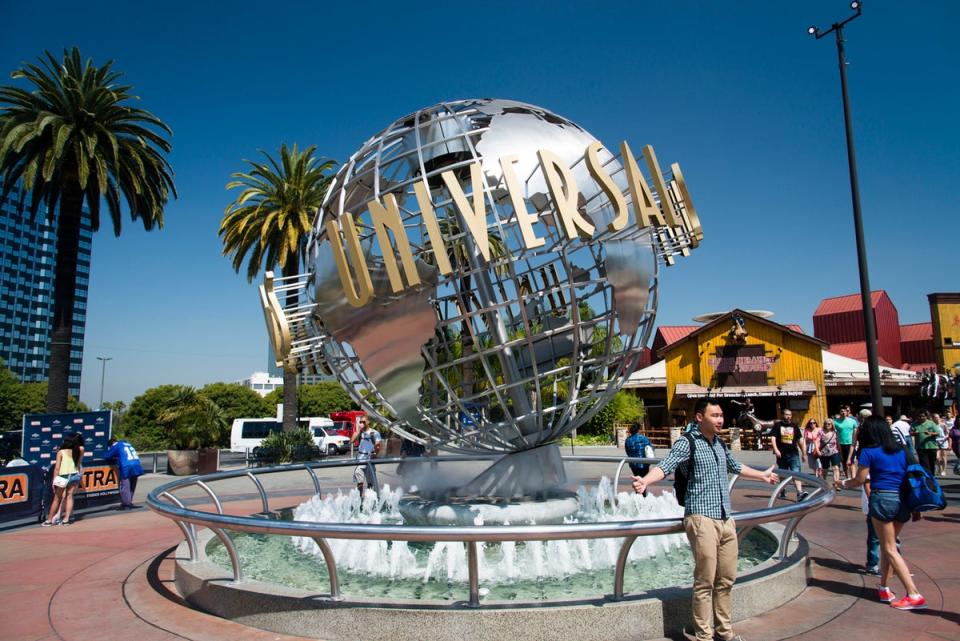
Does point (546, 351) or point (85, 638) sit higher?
point (546, 351)

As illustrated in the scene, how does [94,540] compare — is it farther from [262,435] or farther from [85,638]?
[262,435]

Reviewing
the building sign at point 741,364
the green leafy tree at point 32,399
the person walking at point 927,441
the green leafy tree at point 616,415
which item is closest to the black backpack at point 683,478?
the person walking at point 927,441

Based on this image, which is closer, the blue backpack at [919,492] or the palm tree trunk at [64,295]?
the blue backpack at [919,492]

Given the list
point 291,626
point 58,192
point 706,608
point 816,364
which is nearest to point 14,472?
point 291,626

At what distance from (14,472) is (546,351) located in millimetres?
9057

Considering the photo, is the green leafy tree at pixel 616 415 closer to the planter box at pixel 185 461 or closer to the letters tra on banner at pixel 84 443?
the planter box at pixel 185 461

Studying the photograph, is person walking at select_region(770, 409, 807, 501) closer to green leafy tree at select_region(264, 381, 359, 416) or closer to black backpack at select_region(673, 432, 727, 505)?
black backpack at select_region(673, 432, 727, 505)

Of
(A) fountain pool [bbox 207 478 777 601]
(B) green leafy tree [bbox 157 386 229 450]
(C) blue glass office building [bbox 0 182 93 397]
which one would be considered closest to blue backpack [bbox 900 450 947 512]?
(A) fountain pool [bbox 207 478 777 601]

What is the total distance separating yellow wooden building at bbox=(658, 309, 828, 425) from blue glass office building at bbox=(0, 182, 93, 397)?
124 m

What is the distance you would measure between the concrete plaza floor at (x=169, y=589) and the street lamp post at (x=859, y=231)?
263 cm

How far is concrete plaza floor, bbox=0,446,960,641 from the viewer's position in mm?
4512

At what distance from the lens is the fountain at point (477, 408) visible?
4.28 m

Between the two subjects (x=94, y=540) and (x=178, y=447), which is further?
(x=178, y=447)

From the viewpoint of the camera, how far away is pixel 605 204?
23.7 ft
